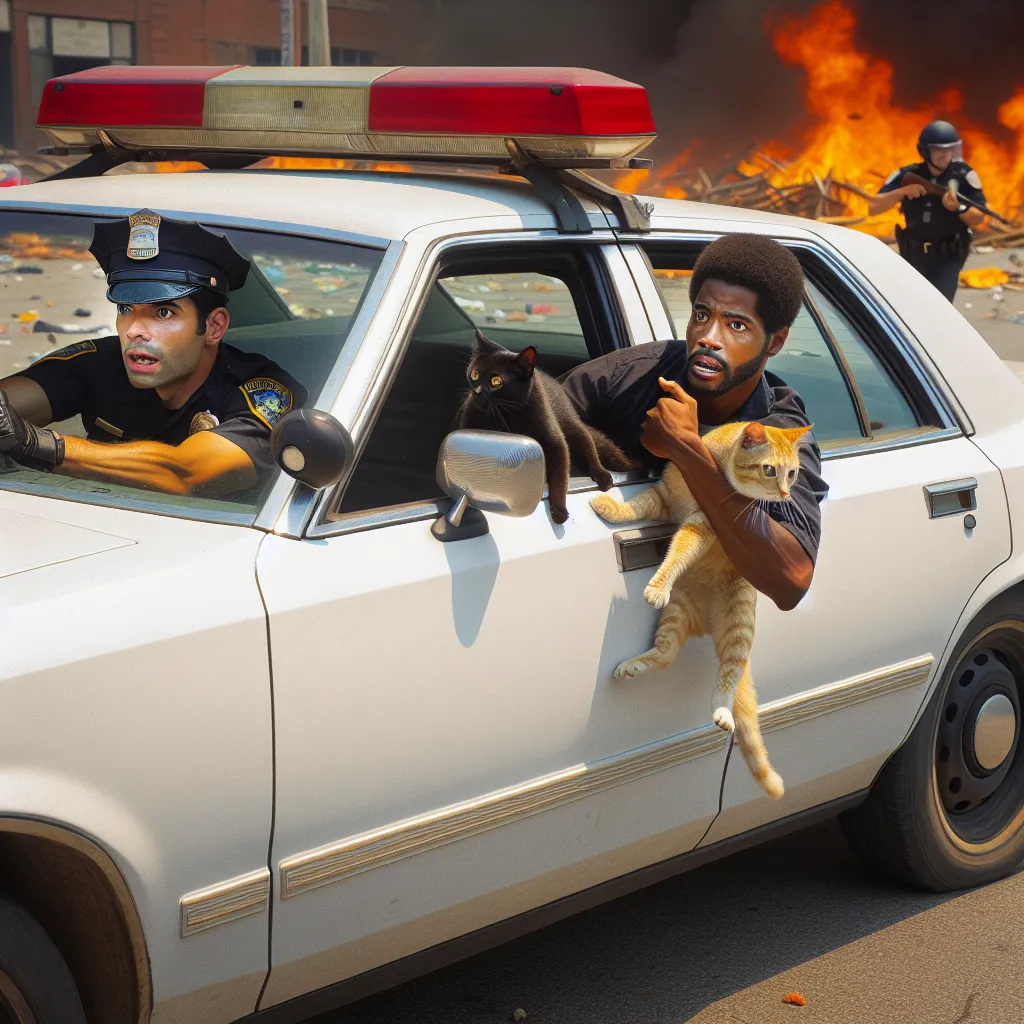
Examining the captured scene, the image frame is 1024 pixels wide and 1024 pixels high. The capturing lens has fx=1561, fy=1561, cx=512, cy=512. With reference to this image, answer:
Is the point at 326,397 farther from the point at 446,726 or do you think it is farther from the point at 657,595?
the point at 657,595

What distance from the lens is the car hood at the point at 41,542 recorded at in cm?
240

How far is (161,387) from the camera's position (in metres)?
3.18

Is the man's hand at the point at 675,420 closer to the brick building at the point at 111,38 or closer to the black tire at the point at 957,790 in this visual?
the black tire at the point at 957,790

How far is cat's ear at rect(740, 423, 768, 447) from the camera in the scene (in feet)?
9.43

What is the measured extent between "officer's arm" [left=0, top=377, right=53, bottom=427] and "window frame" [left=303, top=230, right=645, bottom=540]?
3.07 ft

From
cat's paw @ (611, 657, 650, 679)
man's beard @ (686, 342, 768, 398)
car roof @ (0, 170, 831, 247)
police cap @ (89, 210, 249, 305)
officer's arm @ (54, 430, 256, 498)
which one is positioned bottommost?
cat's paw @ (611, 657, 650, 679)

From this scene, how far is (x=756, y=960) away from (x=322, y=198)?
201 centimetres

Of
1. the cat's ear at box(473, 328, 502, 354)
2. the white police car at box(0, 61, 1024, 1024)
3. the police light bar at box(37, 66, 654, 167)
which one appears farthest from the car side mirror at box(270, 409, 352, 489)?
the police light bar at box(37, 66, 654, 167)

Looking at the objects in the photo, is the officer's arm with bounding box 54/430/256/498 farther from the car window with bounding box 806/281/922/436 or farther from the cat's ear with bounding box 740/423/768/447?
the car window with bounding box 806/281/922/436

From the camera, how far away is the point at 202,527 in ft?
8.48

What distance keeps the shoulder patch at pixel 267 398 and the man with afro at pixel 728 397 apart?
644mm

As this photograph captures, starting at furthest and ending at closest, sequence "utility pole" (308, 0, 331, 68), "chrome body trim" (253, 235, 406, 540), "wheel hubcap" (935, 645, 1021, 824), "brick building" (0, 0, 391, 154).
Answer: "brick building" (0, 0, 391, 154) → "utility pole" (308, 0, 331, 68) → "wheel hubcap" (935, 645, 1021, 824) → "chrome body trim" (253, 235, 406, 540)

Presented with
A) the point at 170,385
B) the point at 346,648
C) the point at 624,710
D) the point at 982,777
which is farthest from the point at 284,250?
the point at 982,777

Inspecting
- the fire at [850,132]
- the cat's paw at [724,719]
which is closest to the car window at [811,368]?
the cat's paw at [724,719]
